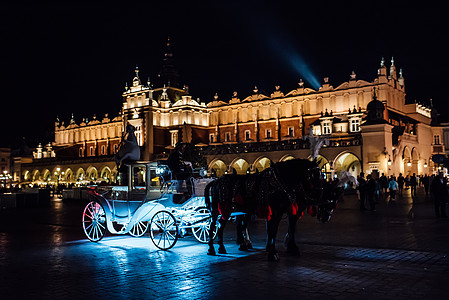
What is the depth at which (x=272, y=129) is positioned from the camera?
67125 mm

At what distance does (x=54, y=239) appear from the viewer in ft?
39.7

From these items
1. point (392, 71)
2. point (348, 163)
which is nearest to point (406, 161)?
point (348, 163)

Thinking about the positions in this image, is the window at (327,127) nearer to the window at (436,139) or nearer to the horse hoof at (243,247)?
the window at (436,139)

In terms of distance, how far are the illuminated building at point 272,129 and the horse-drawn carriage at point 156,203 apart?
3489 centimetres

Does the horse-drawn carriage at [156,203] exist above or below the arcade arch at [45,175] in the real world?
below

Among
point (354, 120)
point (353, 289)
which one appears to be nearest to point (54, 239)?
point (353, 289)

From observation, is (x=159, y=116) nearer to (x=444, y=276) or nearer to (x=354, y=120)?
(x=354, y=120)

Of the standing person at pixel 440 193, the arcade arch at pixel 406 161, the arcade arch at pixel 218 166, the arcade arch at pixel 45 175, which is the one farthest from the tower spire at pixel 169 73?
the standing person at pixel 440 193

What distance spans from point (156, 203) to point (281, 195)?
3176 mm

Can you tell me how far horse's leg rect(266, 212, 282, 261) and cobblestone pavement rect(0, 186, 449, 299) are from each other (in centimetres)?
18

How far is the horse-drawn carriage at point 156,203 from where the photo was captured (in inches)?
404

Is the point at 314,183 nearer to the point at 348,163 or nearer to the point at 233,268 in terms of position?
the point at 233,268

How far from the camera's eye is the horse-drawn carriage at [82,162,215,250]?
10.3m

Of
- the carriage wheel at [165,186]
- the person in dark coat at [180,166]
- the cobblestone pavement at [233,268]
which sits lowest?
the cobblestone pavement at [233,268]
